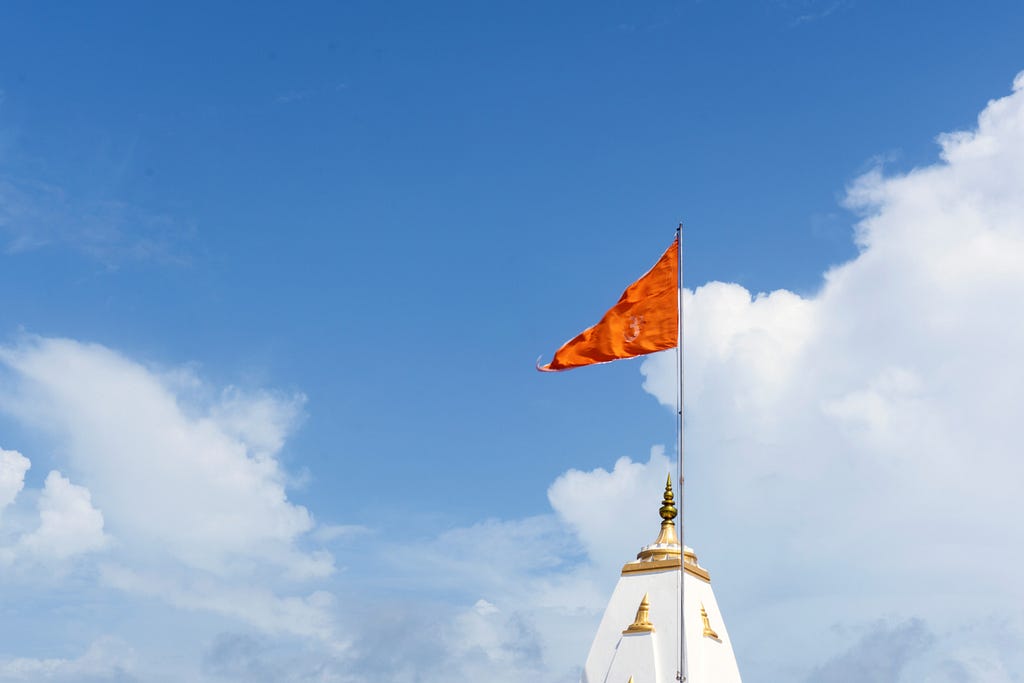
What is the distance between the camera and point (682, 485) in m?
29.2

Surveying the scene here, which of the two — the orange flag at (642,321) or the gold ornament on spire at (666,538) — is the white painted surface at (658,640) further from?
the orange flag at (642,321)

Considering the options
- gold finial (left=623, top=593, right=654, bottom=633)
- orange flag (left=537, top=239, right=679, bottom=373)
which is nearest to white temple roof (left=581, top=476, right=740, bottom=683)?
gold finial (left=623, top=593, right=654, bottom=633)

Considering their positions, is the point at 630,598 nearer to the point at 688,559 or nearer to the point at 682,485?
the point at 688,559

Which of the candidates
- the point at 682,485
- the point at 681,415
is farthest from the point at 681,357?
the point at 682,485

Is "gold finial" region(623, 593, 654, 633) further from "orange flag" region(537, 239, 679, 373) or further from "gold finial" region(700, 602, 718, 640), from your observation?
"orange flag" region(537, 239, 679, 373)

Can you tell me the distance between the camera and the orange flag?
31.9 metres

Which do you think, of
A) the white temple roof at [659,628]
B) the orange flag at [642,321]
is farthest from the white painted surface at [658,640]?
the orange flag at [642,321]

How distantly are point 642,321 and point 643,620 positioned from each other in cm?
913

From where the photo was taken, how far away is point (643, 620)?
35094mm

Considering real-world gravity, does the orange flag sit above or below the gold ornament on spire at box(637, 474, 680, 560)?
above

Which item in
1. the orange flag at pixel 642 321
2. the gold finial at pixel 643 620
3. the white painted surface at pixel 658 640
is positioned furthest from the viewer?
the gold finial at pixel 643 620

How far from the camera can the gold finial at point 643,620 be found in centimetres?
3484

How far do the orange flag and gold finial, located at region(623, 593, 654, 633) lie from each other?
7759 millimetres

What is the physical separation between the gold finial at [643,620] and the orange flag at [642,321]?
7759mm
